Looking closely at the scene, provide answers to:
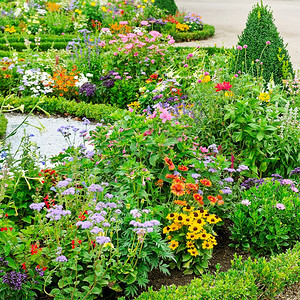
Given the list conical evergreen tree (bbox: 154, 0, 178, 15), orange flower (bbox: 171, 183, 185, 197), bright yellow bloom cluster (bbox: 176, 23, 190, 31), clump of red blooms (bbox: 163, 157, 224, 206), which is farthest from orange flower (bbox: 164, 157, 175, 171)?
conical evergreen tree (bbox: 154, 0, 178, 15)

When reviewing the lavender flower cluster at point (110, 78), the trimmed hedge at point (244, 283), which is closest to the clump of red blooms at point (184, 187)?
the trimmed hedge at point (244, 283)

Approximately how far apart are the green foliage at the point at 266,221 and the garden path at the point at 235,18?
5.67 meters

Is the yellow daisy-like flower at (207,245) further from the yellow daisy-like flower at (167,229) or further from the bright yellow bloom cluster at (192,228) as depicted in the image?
the yellow daisy-like flower at (167,229)

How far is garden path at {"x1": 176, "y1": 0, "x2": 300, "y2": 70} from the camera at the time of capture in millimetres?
11586

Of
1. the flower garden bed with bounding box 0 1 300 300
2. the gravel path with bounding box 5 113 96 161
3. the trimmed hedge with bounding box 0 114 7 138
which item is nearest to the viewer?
the flower garden bed with bounding box 0 1 300 300

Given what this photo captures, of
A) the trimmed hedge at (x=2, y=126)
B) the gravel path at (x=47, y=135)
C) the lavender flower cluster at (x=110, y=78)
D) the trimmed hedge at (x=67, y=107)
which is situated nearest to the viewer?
the gravel path at (x=47, y=135)

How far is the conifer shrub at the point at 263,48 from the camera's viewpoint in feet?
20.5

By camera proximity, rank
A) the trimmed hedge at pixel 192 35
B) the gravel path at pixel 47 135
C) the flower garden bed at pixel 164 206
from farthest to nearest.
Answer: the trimmed hedge at pixel 192 35
the gravel path at pixel 47 135
the flower garden bed at pixel 164 206

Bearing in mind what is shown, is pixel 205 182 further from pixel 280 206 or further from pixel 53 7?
pixel 53 7

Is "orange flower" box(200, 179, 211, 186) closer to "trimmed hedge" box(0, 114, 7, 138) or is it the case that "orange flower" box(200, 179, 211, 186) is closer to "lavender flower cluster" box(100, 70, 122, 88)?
"trimmed hedge" box(0, 114, 7, 138)

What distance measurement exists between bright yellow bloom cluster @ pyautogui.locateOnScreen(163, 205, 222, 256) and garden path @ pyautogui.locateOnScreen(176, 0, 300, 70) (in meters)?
5.97

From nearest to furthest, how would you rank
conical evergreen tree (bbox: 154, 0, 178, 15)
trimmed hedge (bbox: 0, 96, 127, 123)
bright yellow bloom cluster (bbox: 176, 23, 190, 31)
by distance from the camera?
trimmed hedge (bbox: 0, 96, 127, 123), bright yellow bloom cluster (bbox: 176, 23, 190, 31), conical evergreen tree (bbox: 154, 0, 178, 15)

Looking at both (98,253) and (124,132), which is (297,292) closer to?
(98,253)

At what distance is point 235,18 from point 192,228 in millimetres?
13345
